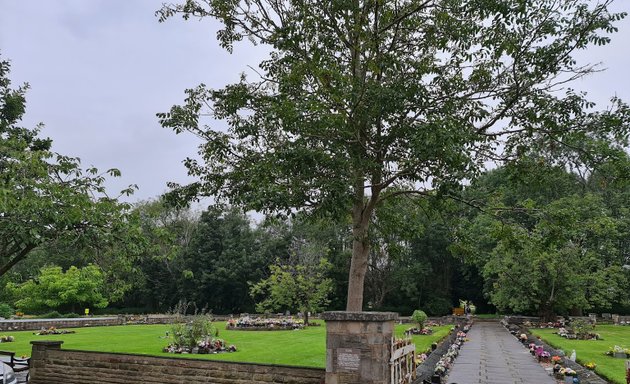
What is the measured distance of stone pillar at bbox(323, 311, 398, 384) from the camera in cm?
Result: 768

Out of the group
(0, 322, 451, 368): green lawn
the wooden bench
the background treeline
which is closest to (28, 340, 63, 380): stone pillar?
the wooden bench

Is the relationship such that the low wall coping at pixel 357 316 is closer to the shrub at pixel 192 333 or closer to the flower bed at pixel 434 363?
the flower bed at pixel 434 363

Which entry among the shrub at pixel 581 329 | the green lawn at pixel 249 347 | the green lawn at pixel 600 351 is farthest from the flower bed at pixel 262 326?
the shrub at pixel 581 329

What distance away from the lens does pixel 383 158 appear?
9750mm

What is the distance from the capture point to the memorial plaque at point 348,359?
7734 millimetres

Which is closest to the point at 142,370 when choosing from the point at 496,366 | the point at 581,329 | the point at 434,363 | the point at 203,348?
the point at 203,348

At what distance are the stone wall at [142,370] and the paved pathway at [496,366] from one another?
165 inches

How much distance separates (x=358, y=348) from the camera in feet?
25.4

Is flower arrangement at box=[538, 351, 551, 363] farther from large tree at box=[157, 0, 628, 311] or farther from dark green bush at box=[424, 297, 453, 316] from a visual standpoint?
dark green bush at box=[424, 297, 453, 316]

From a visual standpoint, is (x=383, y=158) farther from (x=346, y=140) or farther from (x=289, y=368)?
(x=289, y=368)

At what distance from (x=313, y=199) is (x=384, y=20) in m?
3.62

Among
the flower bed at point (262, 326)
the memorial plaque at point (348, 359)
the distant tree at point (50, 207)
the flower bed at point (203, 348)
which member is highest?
the distant tree at point (50, 207)

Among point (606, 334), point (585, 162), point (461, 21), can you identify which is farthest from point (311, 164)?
point (606, 334)

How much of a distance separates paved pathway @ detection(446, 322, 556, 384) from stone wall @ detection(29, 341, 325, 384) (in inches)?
165
